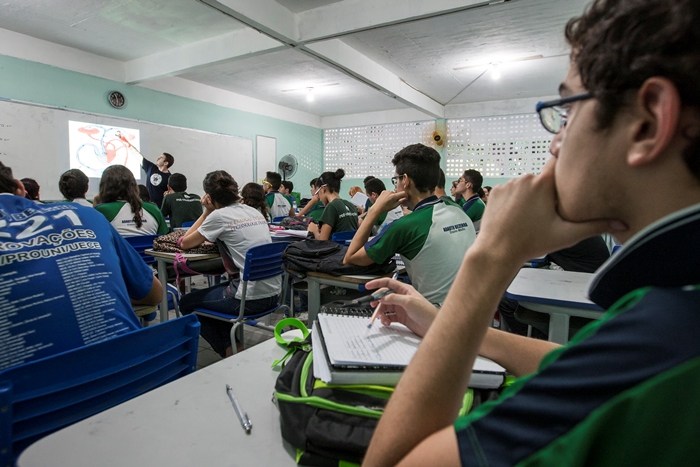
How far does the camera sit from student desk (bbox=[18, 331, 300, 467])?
2.07 ft

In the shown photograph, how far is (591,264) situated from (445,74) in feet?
17.2

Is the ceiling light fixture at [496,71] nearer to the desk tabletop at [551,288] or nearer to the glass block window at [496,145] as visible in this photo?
the glass block window at [496,145]

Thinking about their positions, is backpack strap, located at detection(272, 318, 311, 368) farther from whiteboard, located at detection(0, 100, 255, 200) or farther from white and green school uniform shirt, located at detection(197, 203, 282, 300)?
whiteboard, located at detection(0, 100, 255, 200)

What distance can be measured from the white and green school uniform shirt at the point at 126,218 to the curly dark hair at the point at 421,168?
7.68 feet

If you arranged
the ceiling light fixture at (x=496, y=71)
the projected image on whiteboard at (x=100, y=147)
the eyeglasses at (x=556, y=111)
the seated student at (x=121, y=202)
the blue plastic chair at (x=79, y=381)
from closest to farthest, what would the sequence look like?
the eyeglasses at (x=556, y=111)
the blue plastic chair at (x=79, y=381)
the seated student at (x=121, y=202)
the projected image on whiteboard at (x=100, y=147)
the ceiling light fixture at (x=496, y=71)

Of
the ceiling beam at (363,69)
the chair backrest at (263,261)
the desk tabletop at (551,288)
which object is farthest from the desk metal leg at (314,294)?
the ceiling beam at (363,69)

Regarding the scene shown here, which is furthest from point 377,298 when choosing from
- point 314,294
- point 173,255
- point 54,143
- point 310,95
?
point 310,95

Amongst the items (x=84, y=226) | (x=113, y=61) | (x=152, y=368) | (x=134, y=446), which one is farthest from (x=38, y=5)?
(x=134, y=446)

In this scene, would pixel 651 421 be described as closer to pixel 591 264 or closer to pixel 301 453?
pixel 301 453

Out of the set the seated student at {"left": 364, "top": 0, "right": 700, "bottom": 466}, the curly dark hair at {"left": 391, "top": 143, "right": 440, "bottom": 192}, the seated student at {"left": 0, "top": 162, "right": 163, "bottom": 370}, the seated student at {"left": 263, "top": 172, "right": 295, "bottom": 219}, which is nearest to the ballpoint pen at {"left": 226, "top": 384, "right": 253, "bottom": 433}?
the seated student at {"left": 364, "top": 0, "right": 700, "bottom": 466}

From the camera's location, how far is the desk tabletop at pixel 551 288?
1632 millimetres

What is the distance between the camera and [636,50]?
0.41 m

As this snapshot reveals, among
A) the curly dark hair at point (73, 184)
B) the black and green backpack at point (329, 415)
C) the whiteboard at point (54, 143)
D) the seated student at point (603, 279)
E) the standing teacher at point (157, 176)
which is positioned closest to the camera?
the seated student at point (603, 279)

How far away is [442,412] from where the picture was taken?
0.49m
